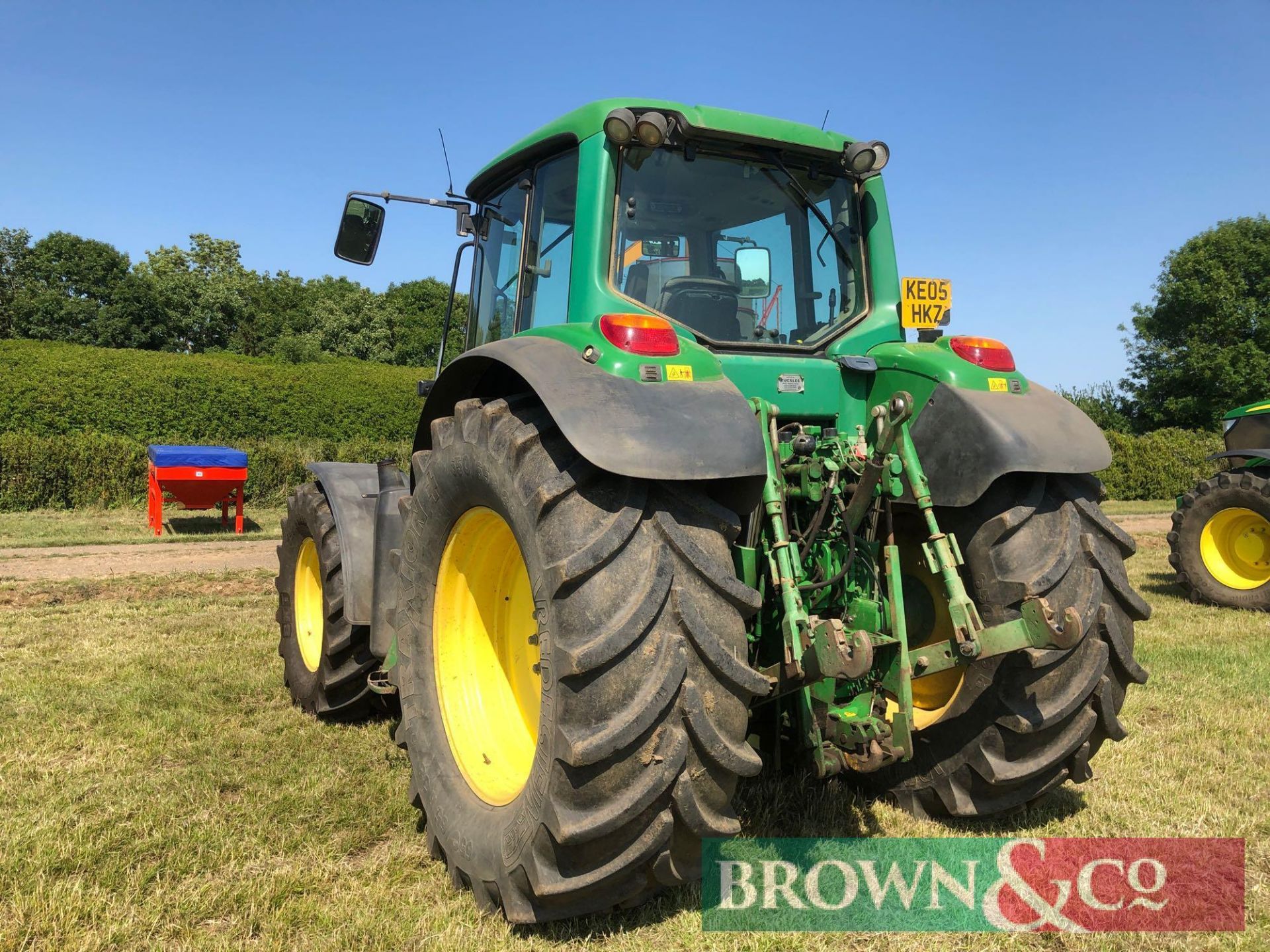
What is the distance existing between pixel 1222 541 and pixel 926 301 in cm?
662

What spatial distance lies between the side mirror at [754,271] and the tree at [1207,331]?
33958mm

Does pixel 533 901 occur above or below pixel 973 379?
below

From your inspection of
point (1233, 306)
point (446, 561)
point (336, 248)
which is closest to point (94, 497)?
point (336, 248)

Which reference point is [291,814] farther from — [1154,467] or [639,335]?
[1154,467]

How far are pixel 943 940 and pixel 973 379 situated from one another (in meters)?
1.74

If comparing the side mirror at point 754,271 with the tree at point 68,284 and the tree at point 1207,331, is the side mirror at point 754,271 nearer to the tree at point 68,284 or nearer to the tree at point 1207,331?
the tree at point 1207,331

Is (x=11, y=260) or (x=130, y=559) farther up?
(x=11, y=260)

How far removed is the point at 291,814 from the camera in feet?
10.9

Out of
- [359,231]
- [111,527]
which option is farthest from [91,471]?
[359,231]

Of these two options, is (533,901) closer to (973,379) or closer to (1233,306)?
(973,379)

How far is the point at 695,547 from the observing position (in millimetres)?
2352

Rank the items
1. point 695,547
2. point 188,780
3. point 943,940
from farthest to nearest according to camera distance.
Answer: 1. point 188,780
2. point 943,940
3. point 695,547

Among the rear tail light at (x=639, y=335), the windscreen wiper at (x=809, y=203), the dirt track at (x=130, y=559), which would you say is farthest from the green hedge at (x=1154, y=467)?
the rear tail light at (x=639, y=335)

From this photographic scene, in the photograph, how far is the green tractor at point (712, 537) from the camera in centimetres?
228
